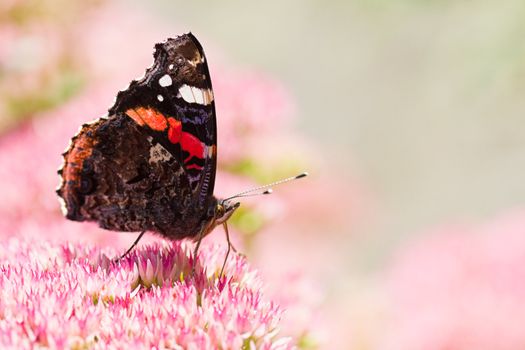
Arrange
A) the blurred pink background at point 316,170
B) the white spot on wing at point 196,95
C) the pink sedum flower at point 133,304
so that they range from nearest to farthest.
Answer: the pink sedum flower at point 133,304 → the white spot on wing at point 196,95 → the blurred pink background at point 316,170

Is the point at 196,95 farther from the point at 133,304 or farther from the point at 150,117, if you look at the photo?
the point at 133,304

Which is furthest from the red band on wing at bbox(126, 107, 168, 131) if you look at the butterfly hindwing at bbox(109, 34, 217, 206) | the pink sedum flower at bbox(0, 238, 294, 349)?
the pink sedum flower at bbox(0, 238, 294, 349)

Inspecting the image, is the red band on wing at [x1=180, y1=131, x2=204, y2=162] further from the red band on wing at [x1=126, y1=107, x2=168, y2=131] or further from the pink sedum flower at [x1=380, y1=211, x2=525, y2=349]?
the pink sedum flower at [x1=380, y1=211, x2=525, y2=349]

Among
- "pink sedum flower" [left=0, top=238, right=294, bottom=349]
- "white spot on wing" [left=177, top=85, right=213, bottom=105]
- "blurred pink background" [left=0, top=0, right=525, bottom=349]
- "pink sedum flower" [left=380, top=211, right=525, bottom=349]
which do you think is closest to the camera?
"pink sedum flower" [left=0, top=238, right=294, bottom=349]

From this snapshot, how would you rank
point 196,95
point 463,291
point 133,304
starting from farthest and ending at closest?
1. point 463,291
2. point 196,95
3. point 133,304

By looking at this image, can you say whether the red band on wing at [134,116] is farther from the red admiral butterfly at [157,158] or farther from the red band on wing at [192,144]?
the red band on wing at [192,144]

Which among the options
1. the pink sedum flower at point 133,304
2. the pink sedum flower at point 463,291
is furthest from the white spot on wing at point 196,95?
the pink sedum flower at point 463,291

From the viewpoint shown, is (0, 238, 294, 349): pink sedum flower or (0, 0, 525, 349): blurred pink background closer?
(0, 238, 294, 349): pink sedum flower

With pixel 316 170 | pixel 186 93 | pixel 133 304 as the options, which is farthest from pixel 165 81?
pixel 316 170
